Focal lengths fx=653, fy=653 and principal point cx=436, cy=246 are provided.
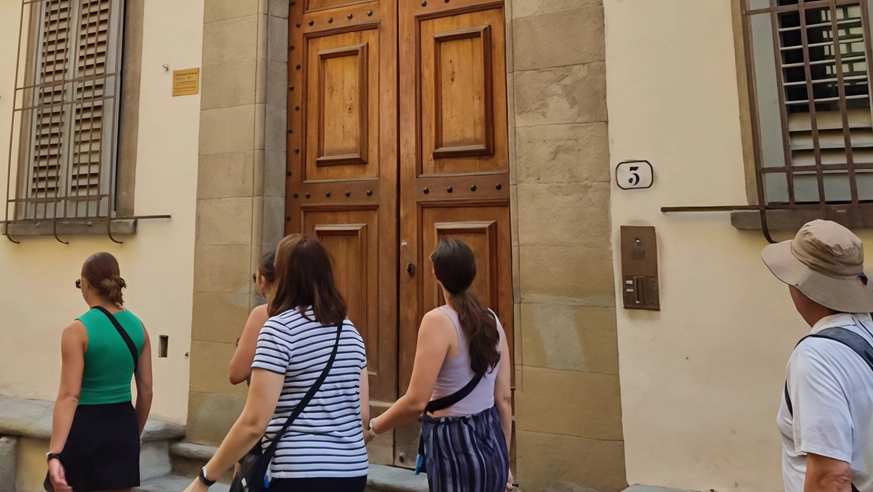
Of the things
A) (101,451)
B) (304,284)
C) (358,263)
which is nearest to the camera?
(304,284)

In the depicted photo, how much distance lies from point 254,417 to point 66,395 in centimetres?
124

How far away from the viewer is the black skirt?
2791mm

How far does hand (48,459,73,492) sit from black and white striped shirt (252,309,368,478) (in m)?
1.22

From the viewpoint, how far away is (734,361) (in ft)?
10.5

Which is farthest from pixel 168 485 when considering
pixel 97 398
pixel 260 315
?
pixel 260 315

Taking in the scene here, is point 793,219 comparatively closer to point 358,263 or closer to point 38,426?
point 358,263

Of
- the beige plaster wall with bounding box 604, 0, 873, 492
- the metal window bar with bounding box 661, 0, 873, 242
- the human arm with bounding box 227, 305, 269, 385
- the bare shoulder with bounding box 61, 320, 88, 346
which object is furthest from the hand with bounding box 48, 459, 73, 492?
the metal window bar with bounding box 661, 0, 873, 242

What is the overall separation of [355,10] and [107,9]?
223 cm

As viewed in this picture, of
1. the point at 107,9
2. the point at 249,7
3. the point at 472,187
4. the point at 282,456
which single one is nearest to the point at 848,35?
the point at 472,187

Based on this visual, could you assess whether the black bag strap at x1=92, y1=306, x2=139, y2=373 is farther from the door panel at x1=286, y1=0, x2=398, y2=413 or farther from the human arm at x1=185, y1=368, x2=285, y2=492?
the door panel at x1=286, y1=0, x2=398, y2=413

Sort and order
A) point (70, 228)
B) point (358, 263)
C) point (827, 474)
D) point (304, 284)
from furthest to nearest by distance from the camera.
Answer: point (70, 228) < point (358, 263) < point (304, 284) < point (827, 474)

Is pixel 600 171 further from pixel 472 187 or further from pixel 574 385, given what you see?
pixel 574 385

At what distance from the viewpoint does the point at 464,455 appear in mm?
2398

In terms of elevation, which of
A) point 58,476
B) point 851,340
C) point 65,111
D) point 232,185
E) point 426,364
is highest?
point 65,111
